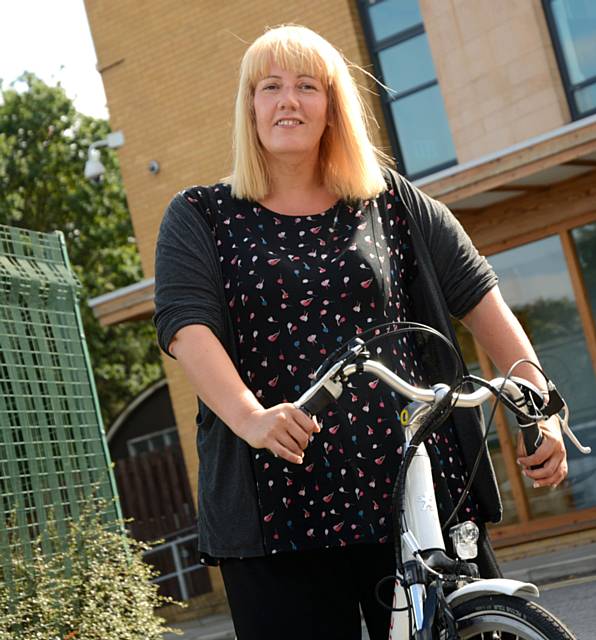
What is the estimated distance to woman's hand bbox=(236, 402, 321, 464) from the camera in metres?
2.33

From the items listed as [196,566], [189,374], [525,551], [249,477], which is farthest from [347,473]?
[196,566]

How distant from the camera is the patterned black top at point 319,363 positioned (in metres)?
2.71

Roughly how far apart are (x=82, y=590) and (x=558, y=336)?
280 inches

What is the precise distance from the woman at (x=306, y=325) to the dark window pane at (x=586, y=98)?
10149mm

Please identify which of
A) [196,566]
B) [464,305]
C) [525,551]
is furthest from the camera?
[196,566]

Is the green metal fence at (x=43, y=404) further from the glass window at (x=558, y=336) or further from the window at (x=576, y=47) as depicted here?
the window at (x=576, y=47)

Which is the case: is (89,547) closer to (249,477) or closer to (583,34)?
(249,477)

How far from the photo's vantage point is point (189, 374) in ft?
8.65

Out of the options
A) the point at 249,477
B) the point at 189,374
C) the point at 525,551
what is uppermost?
the point at 189,374

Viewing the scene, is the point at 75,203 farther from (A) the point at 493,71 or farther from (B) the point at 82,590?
(B) the point at 82,590

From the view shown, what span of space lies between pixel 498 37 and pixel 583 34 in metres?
Result: 0.83

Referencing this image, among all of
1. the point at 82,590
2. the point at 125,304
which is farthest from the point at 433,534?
the point at 125,304

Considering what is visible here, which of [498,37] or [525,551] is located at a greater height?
[498,37]

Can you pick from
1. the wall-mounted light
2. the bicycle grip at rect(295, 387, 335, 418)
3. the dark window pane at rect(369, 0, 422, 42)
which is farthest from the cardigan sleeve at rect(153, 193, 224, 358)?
the wall-mounted light
